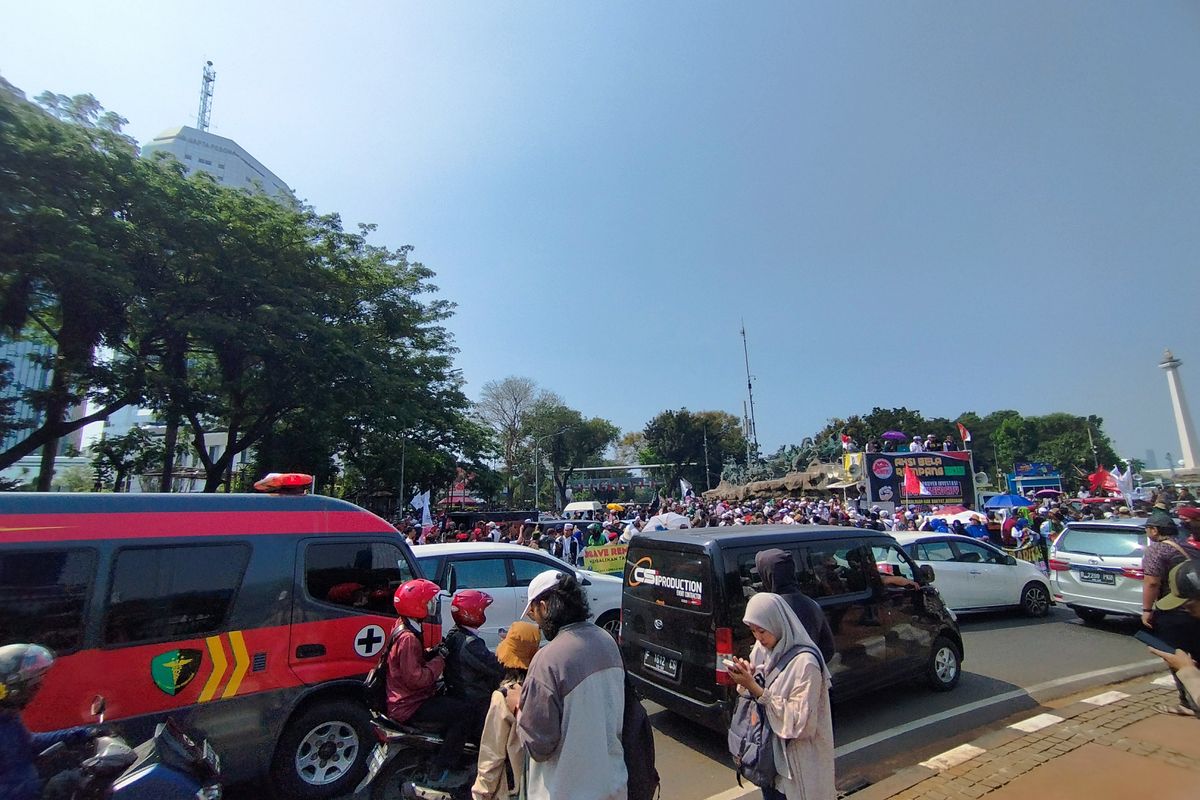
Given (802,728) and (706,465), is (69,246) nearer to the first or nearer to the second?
(802,728)

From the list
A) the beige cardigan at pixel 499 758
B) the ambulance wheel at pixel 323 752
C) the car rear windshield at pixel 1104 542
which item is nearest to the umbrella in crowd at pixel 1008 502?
the car rear windshield at pixel 1104 542

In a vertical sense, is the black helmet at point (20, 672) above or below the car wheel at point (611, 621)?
above

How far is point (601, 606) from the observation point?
8062mm

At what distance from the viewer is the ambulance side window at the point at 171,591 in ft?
12.3

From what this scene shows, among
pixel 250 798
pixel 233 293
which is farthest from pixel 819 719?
pixel 233 293

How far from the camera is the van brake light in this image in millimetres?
4594

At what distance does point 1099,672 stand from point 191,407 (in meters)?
21.5

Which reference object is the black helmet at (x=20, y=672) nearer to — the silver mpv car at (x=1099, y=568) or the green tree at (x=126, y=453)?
the silver mpv car at (x=1099, y=568)

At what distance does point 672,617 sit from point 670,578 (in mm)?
325

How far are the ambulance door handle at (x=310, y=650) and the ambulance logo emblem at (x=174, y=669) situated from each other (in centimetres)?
61

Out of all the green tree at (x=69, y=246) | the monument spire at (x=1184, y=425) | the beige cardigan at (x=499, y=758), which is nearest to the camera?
the beige cardigan at (x=499, y=758)

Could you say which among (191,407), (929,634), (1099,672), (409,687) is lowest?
(1099,672)

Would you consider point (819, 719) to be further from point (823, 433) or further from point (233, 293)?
point (823, 433)

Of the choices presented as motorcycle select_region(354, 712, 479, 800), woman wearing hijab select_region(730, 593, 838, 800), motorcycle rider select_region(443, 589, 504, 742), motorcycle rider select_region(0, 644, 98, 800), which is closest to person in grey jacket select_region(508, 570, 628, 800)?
woman wearing hijab select_region(730, 593, 838, 800)
